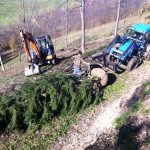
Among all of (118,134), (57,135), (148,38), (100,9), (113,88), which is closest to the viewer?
(118,134)

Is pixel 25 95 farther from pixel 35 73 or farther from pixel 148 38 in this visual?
pixel 148 38

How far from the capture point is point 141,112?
190 inches

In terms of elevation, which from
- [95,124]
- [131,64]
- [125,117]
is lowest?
[95,124]

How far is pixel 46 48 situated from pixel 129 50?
21.1ft

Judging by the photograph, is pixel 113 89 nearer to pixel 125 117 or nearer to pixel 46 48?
pixel 125 117

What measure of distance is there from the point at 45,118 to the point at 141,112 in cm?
365

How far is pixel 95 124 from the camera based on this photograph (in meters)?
5.51

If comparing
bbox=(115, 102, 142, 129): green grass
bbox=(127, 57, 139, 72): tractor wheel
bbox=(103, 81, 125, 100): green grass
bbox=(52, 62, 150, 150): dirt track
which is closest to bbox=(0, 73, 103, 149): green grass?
bbox=(52, 62, 150, 150): dirt track

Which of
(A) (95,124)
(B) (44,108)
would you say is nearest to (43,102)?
(B) (44,108)

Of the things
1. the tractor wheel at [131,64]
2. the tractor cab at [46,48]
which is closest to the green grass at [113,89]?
the tractor wheel at [131,64]

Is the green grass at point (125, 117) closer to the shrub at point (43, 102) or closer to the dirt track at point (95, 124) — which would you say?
the dirt track at point (95, 124)

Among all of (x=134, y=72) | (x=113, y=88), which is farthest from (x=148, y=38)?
(x=113, y=88)

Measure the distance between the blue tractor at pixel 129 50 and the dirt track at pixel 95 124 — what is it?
6.52 feet

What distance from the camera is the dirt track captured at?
487cm
